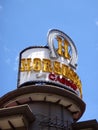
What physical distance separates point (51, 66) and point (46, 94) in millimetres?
3823

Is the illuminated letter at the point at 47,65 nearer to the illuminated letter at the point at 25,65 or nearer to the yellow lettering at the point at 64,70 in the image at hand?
the yellow lettering at the point at 64,70

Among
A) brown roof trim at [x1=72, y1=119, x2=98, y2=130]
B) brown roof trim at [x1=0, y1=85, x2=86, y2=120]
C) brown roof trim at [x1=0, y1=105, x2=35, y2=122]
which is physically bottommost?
brown roof trim at [x1=72, y1=119, x2=98, y2=130]

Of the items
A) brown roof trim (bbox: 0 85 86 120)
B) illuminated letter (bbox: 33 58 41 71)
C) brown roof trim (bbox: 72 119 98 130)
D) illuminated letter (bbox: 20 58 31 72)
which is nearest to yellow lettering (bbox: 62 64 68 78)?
illuminated letter (bbox: 33 58 41 71)

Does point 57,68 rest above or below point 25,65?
below

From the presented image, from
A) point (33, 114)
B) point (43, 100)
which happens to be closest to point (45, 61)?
point (43, 100)

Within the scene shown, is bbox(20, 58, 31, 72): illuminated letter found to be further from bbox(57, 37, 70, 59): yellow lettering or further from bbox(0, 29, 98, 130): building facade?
bbox(57, 37, 70, 59): yellow lettering

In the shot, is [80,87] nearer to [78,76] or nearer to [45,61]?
[78,76]

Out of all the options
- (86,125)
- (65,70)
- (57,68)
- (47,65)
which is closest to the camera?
(86,125)

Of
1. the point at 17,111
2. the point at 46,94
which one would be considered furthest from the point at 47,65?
the point at 17,111

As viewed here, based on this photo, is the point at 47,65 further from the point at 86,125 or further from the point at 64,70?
the point at 86,125

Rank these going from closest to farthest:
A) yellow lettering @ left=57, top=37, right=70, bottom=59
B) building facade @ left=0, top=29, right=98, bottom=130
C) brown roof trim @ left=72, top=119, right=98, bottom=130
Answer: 1. building facade @ left=0, top=29, right=98, bottom=130
2. brown roof trim @ left=72, top=119, right=98, bottom=130
3. yellow lettering @ left=57, top=37, right=70, bottom=59

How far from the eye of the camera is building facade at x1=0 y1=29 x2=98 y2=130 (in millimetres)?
32750

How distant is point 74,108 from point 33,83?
4.84 meters

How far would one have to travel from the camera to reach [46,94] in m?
34.8
